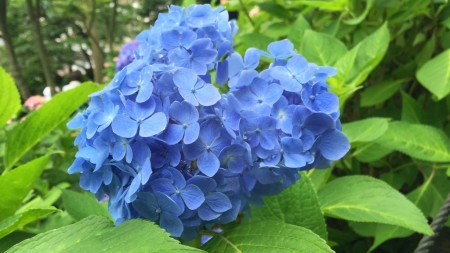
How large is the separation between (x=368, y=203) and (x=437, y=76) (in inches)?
16.3

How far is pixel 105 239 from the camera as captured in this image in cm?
59

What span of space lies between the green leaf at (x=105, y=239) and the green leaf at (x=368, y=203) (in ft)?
1.35

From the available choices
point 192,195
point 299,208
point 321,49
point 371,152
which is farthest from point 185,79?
point 371,152

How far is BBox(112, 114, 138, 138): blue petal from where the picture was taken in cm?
59

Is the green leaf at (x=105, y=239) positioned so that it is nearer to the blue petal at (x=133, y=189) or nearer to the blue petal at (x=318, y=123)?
the blue petal at (x=133, y=189)

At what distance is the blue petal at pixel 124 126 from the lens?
0.59m

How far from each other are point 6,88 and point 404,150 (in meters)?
0.78

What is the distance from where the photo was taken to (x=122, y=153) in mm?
601

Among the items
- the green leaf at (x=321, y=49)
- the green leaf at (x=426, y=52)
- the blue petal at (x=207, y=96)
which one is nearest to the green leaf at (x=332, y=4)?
the green leaf at (x=321, y=49)

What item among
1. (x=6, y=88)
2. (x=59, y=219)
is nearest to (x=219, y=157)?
(x=6, y=88)

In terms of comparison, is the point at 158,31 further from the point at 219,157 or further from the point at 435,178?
the point at 435,178

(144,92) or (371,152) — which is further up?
(144,92)

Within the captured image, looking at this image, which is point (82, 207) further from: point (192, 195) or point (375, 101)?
point (375, 101)

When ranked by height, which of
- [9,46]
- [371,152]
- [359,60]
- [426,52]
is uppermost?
[359,60]
